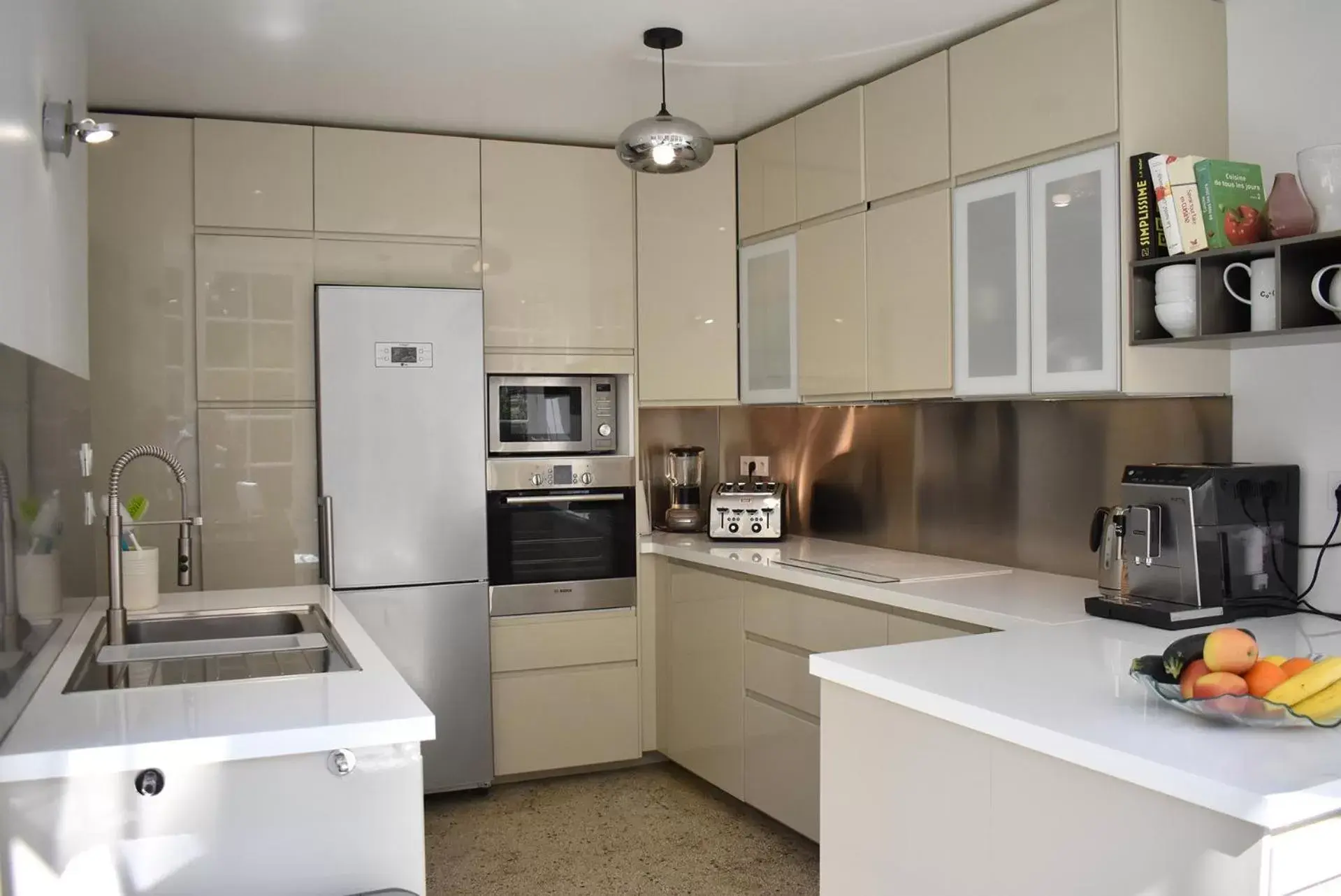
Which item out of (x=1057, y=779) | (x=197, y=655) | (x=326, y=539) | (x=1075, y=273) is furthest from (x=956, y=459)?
(x=197, y=655)

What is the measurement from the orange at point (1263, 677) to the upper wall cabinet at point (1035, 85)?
1.46 m

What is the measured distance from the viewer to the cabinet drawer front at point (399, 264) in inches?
152

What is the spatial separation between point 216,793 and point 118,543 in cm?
105

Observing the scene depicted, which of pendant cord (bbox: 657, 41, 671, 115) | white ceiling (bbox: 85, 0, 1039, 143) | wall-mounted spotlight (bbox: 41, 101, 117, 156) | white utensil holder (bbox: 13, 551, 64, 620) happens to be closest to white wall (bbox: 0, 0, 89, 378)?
wall-mounted spotlight (bbox: 41, 101, 117, 156)

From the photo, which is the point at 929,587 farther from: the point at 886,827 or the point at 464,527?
the point at 464,527

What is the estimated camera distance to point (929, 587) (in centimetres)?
296

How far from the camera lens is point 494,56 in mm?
3219

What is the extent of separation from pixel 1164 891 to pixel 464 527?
9.35 ft

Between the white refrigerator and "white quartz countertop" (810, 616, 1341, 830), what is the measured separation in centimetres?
204

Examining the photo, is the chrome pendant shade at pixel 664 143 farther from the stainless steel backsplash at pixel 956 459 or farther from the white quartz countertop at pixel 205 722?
the white quartz countertop at pixel 205 722

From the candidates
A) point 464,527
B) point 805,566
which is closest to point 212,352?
point 464,527

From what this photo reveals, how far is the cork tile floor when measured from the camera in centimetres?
323

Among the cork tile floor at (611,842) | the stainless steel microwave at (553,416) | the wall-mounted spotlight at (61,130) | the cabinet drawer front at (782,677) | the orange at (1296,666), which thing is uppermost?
the wall-mounted spotlight at (61,130)

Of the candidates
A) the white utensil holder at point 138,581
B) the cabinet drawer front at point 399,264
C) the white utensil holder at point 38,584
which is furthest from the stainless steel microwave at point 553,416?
the white utensil holder at point 38,584
